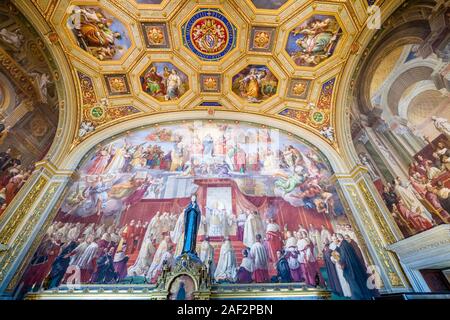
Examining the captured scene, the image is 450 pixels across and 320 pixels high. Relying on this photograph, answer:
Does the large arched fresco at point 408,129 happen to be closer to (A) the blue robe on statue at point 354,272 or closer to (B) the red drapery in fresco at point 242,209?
(A) the blue robe on statue at point 354,272

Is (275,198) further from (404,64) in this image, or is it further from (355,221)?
(404,64)

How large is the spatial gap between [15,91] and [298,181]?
11.2m

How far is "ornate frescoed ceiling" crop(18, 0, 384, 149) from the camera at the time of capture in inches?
336

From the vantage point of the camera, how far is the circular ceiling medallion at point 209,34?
9.15 m

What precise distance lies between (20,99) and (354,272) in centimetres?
1261

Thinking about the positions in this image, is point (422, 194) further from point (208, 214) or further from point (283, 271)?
point (208, 214)

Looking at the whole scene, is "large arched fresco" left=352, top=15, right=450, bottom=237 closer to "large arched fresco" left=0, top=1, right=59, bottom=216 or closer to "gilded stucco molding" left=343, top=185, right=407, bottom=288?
"gilded stucco molding" left=343, top=185, right=407, bottom=288

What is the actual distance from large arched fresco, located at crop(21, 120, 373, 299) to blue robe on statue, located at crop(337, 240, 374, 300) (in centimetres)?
3

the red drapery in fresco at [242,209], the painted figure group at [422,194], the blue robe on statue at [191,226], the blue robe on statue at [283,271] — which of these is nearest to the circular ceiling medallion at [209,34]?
the red drapery in fresco at [242,209]

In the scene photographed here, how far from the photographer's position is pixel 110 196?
9086 mm

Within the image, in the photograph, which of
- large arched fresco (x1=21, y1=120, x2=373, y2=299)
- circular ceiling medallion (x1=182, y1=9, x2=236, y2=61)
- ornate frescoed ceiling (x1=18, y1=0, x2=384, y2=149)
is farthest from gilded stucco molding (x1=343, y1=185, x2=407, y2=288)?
circular ceiling medallion (x1=182, y1=9, x2=236, y2=61)

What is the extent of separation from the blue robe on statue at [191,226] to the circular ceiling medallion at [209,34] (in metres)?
6.81
